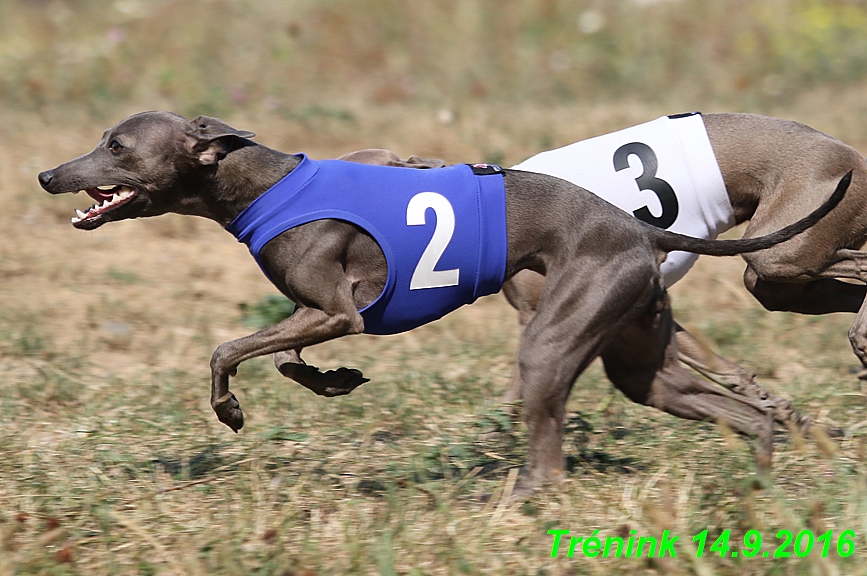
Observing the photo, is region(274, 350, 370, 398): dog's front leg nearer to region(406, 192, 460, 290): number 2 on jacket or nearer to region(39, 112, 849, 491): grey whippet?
region(39, 112, 849, 491): grey whippet

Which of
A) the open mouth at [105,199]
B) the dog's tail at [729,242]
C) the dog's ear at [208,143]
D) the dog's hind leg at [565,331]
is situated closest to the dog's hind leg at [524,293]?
the dog's hind leg at [565,331]

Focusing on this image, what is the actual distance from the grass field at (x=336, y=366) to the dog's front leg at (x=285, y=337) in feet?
1.49

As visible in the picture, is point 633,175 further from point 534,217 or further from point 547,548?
point 547,548

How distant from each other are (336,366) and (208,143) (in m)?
2.58

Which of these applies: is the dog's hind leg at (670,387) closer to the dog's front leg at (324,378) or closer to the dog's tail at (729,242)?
the dog's tail at (729,242)

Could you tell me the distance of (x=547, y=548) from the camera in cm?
390

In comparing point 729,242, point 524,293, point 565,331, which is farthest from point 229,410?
point 729,242

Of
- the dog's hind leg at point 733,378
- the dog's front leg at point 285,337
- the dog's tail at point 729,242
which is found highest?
the dog's tail at point 729,242

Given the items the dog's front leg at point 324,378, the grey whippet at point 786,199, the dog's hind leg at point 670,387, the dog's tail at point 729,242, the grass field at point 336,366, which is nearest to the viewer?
Result: the grass field at point 336,366

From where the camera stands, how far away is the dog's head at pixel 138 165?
4410mm

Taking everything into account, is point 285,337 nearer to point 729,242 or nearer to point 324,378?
point 324,378

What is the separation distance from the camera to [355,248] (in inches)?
174

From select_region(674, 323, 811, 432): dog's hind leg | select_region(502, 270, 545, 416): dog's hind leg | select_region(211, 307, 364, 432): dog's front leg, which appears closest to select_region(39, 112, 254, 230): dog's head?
select_region(211, 307, 364, 432): dog's front leg

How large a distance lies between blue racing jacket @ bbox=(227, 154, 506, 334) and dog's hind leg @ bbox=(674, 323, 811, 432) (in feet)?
3.66
